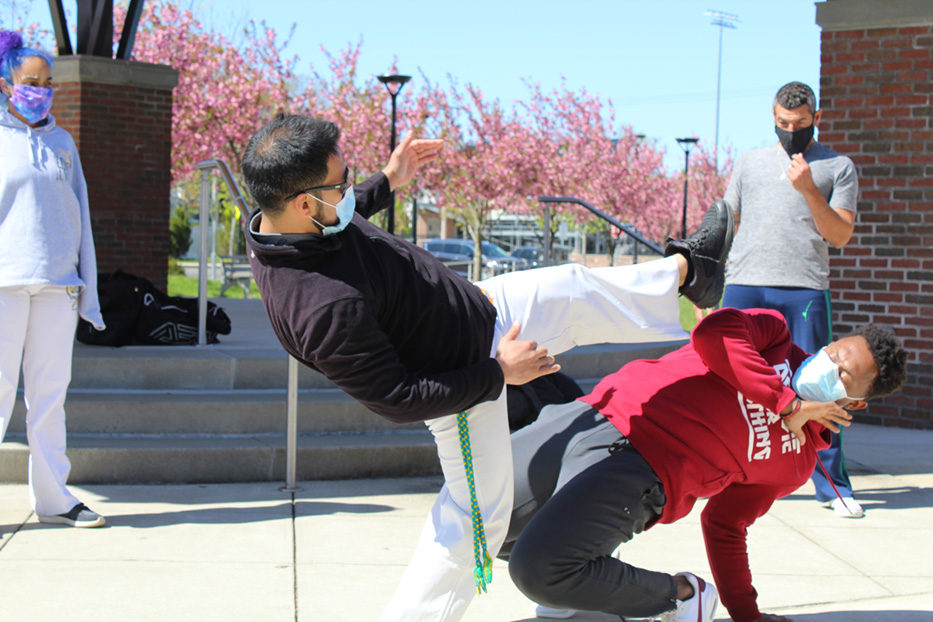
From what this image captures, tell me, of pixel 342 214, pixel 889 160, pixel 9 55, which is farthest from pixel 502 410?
pixel 889 160

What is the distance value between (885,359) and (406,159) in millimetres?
1673

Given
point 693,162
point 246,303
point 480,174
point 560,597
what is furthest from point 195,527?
point 693,162

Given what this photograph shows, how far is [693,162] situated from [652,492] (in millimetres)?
33123

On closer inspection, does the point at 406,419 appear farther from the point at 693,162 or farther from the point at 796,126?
the point at 693,162

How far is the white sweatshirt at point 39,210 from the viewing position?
362cm

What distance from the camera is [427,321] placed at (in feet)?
7.78

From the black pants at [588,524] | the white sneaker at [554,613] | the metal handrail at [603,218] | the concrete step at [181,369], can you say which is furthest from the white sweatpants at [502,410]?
the metal handrail at [603,218]

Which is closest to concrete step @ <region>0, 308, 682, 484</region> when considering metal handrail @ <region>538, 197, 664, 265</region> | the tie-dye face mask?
the tie-dye face mask

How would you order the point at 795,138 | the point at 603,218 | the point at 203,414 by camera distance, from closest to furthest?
the point at 795,138, the point at 203,414, the point at 603,218

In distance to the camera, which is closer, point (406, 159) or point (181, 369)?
point (406, 159)

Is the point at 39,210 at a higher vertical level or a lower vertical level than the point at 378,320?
higher

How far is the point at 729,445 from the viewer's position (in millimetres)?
2629

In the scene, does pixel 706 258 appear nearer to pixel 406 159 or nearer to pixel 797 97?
pixel 406 159

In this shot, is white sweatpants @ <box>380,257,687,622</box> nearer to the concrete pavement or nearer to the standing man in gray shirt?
the concrete pavement
